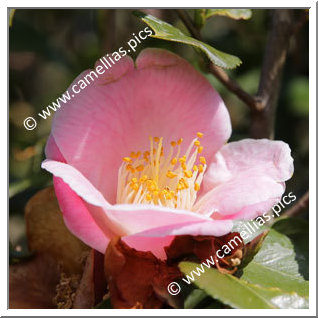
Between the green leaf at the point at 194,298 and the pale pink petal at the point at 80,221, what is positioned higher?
the pale pink petal at the point at 80,221

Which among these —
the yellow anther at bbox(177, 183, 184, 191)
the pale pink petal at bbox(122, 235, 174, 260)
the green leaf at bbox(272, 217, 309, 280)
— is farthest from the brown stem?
the pale pink petal at bbox(122, 235, 174, 260)

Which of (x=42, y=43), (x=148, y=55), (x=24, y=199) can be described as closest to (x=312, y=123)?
(x=148, y=55)

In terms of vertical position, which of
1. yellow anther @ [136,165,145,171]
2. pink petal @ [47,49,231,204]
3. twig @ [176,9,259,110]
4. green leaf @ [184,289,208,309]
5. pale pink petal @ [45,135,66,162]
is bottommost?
green leaf @ [184,289,208,309]

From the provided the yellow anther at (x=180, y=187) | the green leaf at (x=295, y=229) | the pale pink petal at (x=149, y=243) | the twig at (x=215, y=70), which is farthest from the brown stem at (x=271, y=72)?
the pale pink petal at (x=149, y=243)

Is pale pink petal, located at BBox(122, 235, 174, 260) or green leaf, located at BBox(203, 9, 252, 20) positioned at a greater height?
green leaf, located at BBox(203, 9, 252, 20)

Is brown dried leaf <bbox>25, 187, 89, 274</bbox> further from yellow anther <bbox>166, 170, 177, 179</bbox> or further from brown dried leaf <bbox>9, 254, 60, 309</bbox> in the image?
yellow anther <bbox>166, 170, 177, 179</bbox>

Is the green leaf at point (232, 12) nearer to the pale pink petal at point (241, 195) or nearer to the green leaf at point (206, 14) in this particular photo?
the green leaf at point (206, 14)

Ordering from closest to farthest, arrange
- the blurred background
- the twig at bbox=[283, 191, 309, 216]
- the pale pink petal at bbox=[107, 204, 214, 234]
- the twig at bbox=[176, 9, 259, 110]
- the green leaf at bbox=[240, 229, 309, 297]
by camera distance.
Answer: the pale pink petal at bbox=[107, 204, 214, 234] → the green leaf at bbox=[240, 229, 309, 297] → the twig at bbox=[176, 9, 259, 110] → the twig at bbox=[283, 191, 309, 216] → the blurred background
